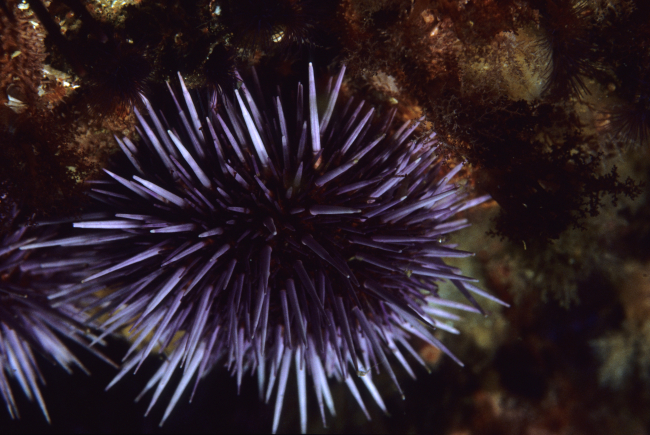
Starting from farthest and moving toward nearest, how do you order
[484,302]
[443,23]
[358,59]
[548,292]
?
[484,302]
[548,292]
[358,59]
[443,23]

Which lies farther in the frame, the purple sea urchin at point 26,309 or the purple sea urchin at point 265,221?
the purple sea urchin at point 26,309

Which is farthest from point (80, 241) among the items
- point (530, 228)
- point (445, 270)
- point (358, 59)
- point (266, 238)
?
point (530, 228)

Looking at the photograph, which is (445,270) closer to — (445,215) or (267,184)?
(445,215)

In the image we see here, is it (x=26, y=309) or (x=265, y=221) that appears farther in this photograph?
(x=26, y=309)

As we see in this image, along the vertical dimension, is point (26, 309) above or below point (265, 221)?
above

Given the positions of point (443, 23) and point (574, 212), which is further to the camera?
point (574, 212)
